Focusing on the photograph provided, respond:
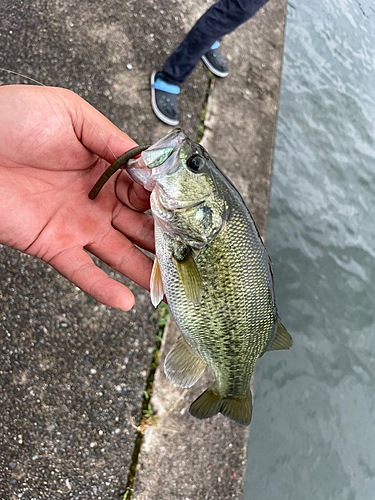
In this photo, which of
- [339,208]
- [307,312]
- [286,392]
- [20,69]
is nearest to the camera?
[20,69]

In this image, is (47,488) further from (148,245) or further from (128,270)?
(148,245)

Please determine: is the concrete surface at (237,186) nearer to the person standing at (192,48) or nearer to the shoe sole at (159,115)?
the shoe sole at (159,115)

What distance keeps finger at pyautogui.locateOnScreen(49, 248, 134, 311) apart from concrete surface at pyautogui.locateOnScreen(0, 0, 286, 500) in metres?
0.89

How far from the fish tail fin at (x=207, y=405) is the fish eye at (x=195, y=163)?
1386 millimetres

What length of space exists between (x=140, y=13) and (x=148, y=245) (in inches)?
125

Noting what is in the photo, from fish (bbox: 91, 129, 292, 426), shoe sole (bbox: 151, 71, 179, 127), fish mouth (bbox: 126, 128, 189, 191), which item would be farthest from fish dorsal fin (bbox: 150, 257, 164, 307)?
shoe sole (bbox: 151, 71, 179, 127)

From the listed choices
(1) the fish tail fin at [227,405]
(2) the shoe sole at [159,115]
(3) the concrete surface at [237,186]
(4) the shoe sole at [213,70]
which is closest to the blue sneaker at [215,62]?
(4) the shoe sole at [213,70]

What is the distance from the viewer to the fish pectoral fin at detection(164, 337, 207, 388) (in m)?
2.35

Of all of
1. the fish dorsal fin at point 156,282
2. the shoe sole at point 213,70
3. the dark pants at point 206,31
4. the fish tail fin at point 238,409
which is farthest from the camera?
the shoe sole at point 213,70

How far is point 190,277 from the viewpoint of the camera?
6.65 ft

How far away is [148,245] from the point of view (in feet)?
8.21

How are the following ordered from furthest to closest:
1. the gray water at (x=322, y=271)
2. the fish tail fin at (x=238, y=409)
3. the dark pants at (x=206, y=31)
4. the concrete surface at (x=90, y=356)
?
the gray water at (x=322, y=271) → the dark pants at (x=206, y=31) → the concrete surface at (x=90, y=356) → the fish tail fin at (x=238, y=409)

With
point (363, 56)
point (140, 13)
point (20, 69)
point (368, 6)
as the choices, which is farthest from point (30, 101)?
point (368, 6)

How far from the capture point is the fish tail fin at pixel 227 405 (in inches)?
91.3
